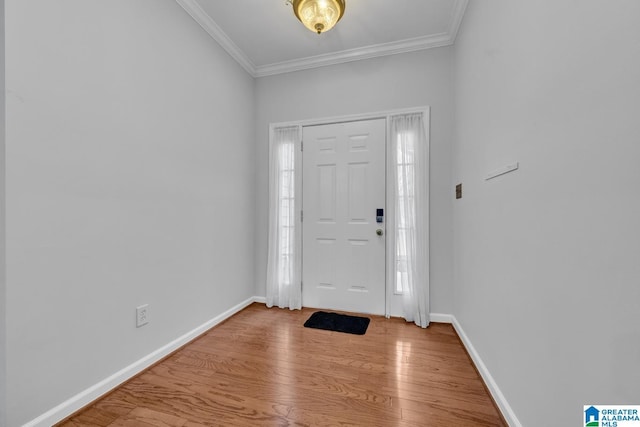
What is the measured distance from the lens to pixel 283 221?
124 inches

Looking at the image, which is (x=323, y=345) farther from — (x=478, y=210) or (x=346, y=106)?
(x=346, y=106)

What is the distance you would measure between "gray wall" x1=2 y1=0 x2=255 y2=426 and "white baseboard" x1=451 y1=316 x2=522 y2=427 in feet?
7.53

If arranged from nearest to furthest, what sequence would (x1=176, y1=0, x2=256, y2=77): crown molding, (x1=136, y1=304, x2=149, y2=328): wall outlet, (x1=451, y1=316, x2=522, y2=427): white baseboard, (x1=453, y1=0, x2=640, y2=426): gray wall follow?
1. (x1=453, y1=0, x2=640, y2=426): gray wall
2. (x1=451, y1=316, x2=522, y2=427): white baseboard
3. (x1=136, y1=304, x2=149, y2=328): wall outlet
4. (x1=176, y1=0, x2=256, y2=77): crown molding

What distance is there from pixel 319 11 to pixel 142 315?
2.62 metres

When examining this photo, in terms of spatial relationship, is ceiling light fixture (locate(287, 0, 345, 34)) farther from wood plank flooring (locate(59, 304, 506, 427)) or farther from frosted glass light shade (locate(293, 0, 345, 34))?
wood plank flooring (locate(59, 304, 506, 427))

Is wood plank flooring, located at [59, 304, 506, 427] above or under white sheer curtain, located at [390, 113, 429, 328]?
under

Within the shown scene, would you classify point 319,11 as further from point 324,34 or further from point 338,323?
point 338,323

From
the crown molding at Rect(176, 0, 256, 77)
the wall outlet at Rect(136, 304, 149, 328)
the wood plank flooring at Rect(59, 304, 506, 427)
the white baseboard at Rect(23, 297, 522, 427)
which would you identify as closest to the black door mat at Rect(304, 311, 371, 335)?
the wood plank flooring at Rect(59, 304, 506, 427)

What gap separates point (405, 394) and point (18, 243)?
7.29ft

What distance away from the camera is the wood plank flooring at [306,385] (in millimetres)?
1438

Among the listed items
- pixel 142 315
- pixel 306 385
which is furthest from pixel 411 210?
pixel 142 315

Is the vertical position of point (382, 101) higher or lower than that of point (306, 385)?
higher

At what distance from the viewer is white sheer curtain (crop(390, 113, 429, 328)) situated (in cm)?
269

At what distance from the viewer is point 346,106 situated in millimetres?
2955
